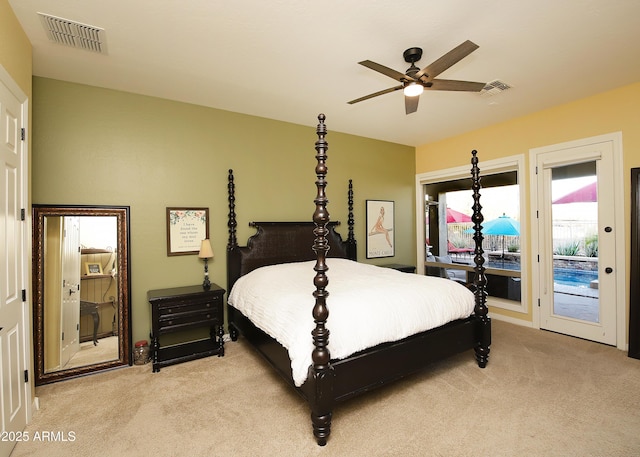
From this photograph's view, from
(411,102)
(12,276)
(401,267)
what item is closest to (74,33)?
(12,276)

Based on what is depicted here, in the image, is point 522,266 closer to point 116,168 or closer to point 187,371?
point 187,371

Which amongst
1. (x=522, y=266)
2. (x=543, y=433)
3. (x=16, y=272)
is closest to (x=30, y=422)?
(x=16, y=272)

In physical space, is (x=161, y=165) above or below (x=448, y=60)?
below

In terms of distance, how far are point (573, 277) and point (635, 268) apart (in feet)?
2.25

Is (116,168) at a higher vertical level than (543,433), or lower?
higher

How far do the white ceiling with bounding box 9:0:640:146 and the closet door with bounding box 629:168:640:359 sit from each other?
1165mm

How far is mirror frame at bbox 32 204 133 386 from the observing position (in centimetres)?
285

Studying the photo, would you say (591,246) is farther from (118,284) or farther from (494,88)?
(118,284)

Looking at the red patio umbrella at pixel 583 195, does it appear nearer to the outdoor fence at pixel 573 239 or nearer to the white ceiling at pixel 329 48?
the outdoor fence at pixel 573 239

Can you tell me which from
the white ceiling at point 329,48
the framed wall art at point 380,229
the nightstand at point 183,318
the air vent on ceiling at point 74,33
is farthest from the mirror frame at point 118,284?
the framed wall art at point 380,229

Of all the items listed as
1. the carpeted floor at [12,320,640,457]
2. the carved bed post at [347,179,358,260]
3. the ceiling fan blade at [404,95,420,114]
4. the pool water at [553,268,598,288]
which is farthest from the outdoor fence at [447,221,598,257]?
the ceiling fan blade at [404,95,420,114]

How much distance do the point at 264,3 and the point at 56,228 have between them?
9.41ft

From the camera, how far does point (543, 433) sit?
6.89 ft

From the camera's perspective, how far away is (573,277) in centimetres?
392
